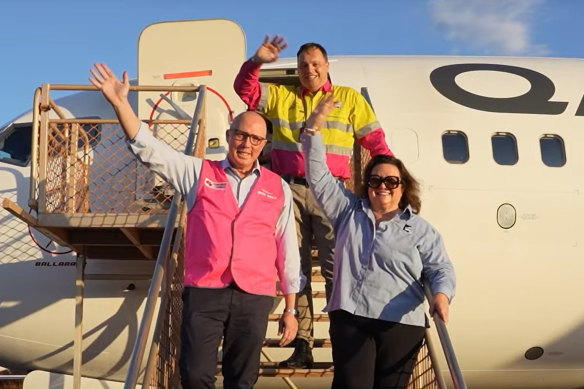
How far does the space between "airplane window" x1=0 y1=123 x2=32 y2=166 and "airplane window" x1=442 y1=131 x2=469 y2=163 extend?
15.1ft

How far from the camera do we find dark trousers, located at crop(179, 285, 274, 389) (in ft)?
11.9

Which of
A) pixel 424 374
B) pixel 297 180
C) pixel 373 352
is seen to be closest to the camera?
pixel 373 352

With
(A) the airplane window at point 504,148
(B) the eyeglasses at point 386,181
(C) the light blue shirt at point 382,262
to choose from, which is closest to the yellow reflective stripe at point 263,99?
(C) the light blue shirt at point 382,262

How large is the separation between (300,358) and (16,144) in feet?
16.7

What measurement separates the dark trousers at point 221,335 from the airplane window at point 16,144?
5.25 m

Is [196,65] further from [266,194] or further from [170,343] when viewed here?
[266,194]

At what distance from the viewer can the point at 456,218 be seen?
7.96 metres

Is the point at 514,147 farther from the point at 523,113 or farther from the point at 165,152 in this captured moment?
the point at 165,152

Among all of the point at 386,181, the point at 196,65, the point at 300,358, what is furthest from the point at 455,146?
the point at 386,181

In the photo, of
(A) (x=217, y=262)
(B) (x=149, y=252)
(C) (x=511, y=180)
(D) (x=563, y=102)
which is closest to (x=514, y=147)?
(C) (x=511, y=180)

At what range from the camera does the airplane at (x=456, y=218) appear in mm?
7719

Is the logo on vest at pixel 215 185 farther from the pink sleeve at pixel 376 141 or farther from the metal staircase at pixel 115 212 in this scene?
the pink sleeve at pixel 376 141

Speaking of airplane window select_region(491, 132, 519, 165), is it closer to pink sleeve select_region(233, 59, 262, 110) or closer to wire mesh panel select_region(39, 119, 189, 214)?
wire mesh panel select_region(39, 119, 189, 214)

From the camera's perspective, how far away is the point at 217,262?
3738mm
